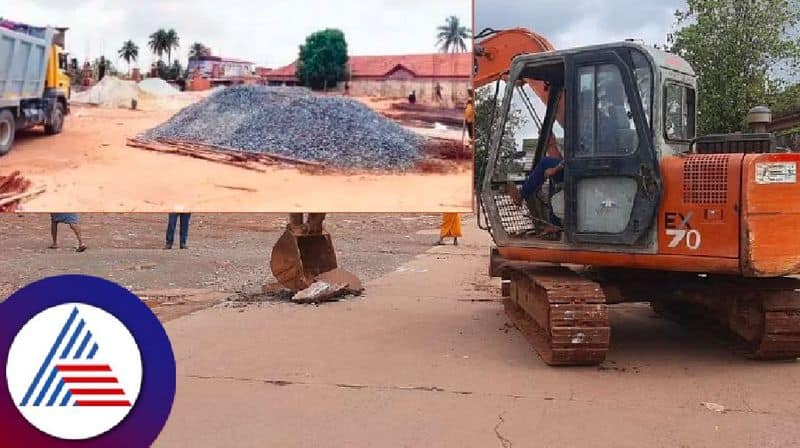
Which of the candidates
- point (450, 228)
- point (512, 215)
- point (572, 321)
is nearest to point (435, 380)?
point (572, 321)

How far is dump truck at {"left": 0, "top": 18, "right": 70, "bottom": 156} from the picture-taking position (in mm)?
5609

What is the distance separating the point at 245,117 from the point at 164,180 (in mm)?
728

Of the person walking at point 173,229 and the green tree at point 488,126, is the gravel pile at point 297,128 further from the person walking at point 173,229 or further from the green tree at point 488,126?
the person walking at point 173,229

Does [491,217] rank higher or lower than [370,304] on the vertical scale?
higher

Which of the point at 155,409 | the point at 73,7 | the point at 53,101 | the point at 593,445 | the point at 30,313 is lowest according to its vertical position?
the point at 593,445

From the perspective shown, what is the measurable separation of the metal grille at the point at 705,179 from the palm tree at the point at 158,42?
3.75 metres

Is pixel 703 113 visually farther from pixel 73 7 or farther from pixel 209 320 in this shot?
pixel 73 7

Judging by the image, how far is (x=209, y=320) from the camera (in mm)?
7484

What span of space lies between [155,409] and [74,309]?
1.01ft

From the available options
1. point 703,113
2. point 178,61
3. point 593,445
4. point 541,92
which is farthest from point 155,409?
point 703,113

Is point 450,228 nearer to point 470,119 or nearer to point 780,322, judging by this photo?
point 470,119

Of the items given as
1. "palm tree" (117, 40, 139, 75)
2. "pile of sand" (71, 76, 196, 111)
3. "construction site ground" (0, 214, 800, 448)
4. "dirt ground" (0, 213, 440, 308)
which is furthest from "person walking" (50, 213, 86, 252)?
"palm tree" (117, 40, 139, 75)

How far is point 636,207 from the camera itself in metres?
5.61

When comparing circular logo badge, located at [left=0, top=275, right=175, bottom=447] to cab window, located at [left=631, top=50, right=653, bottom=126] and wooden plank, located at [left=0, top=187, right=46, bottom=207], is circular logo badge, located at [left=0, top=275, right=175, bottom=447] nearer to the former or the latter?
wooden plank, located at [left=0, top=187, right=46, bottom=207]
